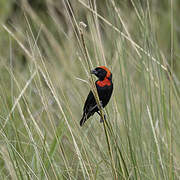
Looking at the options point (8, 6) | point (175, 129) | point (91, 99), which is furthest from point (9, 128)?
point (8, 6)

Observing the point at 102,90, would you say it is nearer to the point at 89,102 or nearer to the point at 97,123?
the point at 89,102

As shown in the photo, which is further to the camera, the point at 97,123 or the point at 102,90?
the point at 97,123

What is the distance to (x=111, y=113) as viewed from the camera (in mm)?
1956

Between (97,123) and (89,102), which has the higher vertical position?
(89,102)

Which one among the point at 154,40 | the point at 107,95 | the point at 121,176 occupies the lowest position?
the point at 121,176

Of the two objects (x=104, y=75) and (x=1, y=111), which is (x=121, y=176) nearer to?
(x=104, y=75)

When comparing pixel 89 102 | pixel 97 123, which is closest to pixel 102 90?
pixel 89 102

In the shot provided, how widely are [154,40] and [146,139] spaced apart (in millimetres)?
567

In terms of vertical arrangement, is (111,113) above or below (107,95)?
below

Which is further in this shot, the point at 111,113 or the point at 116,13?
the point at 111,113

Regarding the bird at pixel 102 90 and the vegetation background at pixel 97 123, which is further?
the bird at pixel 102 90

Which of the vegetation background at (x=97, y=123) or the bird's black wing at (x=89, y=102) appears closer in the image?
the vegetation background at (x=97, y=123)

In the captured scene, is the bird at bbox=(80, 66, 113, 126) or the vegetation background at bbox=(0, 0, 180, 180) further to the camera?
the bird at bbox=(80, 66, 113, 126)

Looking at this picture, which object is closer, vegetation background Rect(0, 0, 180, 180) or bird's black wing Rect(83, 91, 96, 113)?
vegetation background Rect(0, 0, 180, 180)
